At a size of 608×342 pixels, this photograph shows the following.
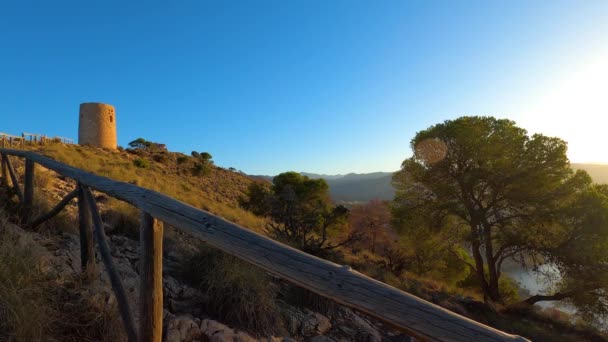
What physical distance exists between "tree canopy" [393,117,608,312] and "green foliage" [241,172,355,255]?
3.71 m

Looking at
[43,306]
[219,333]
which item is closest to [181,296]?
[219,333]

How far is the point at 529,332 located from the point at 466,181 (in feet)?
16.7

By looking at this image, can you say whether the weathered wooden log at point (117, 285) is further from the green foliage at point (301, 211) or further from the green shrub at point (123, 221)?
the green foliage at point (301, 211)

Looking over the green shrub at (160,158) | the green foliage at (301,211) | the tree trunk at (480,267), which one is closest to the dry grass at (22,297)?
the green foliage at (301,211)

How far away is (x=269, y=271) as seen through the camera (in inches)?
56.9

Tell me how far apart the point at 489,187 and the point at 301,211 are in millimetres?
7553

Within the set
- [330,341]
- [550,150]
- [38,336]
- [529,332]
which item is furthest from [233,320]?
[550,150]

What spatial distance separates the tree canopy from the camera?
417 inches

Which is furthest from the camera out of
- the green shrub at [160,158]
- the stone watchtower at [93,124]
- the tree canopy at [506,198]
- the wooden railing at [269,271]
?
the green shrub at [160,158]

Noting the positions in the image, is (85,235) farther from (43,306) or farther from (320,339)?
(320,339)

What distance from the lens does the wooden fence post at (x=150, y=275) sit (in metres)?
1.99

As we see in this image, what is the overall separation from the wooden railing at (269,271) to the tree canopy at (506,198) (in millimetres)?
11853

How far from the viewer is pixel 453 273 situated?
14.8m

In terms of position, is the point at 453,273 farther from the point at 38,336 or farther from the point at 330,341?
the point at 38,336
